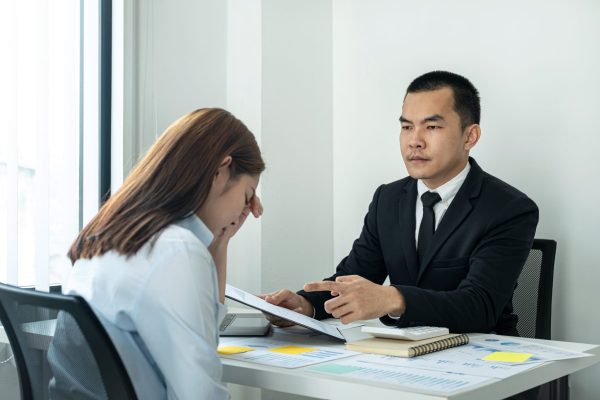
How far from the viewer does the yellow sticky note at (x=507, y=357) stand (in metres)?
1.60

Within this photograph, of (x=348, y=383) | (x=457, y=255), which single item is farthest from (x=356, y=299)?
(x=457, y=255)

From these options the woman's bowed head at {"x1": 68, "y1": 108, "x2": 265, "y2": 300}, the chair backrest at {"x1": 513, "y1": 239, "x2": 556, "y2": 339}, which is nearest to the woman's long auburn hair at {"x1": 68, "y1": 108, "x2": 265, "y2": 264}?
the woman's bowed head at {"x1": 68, "y1": 108, "x2": 265, "y2": 300}

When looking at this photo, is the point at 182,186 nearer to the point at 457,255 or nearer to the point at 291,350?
the point at 291,350

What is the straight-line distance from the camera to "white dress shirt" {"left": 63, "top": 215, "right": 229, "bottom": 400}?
1277 mm

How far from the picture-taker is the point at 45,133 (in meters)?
2.47

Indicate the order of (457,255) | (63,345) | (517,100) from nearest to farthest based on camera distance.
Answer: (63,345) → (457,255) → (517,100)

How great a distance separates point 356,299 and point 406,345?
0.21 meters

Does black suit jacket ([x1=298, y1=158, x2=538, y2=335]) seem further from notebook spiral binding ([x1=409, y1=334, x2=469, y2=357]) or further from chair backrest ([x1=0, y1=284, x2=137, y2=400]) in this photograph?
chair backrest ([x1=0, y1=284, x2=137, y2=400])

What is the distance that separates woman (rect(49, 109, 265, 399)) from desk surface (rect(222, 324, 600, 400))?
0.52 ft

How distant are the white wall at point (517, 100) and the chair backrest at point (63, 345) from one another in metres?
2.00

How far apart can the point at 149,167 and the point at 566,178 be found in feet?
5.93

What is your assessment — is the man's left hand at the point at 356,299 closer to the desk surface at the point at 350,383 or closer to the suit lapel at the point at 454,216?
the desk surface at the point at 350,383

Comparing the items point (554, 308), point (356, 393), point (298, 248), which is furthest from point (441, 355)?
point (298, 248)

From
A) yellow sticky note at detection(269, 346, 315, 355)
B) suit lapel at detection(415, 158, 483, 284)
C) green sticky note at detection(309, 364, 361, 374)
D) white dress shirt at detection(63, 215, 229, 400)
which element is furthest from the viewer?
suit lapel at detection(415, 158, 483, 284)
